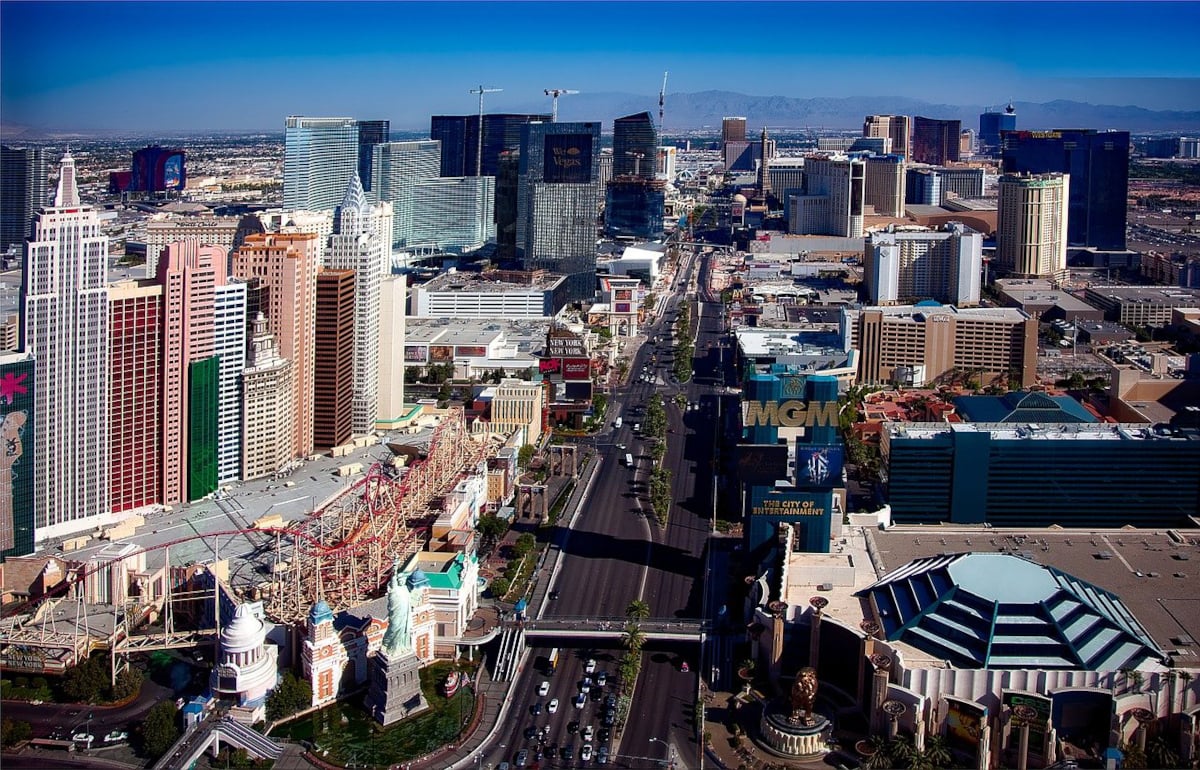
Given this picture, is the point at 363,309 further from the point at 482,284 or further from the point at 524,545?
the point at 482,284

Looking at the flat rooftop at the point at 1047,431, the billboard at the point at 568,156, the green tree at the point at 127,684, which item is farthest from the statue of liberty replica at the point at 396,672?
the billboard at the point at 568,156

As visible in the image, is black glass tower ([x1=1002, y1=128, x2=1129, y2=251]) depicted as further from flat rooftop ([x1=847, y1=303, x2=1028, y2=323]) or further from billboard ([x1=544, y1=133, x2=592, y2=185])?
flat rooftop ([x1=847, y1=303, x2=1028, y2=323])

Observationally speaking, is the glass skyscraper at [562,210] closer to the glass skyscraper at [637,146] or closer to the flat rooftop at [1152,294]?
the glass skyscraper at [637,146]

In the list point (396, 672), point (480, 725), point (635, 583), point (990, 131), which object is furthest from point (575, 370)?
point (990, 131)

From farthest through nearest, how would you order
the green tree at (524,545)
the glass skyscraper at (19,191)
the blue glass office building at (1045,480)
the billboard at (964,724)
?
1. the glass skyscraper at (19,191)
2. the blue glass office building at (1045,480)
3. the green tree at (524,545)
4. the billboard at (964,724)

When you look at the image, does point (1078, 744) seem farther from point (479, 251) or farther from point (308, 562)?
point (479, 251)

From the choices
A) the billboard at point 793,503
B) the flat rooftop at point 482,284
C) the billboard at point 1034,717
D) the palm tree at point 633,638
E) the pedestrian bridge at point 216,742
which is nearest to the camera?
the pedestrian bridge at point 216,742

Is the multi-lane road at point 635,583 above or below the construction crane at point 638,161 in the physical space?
below
